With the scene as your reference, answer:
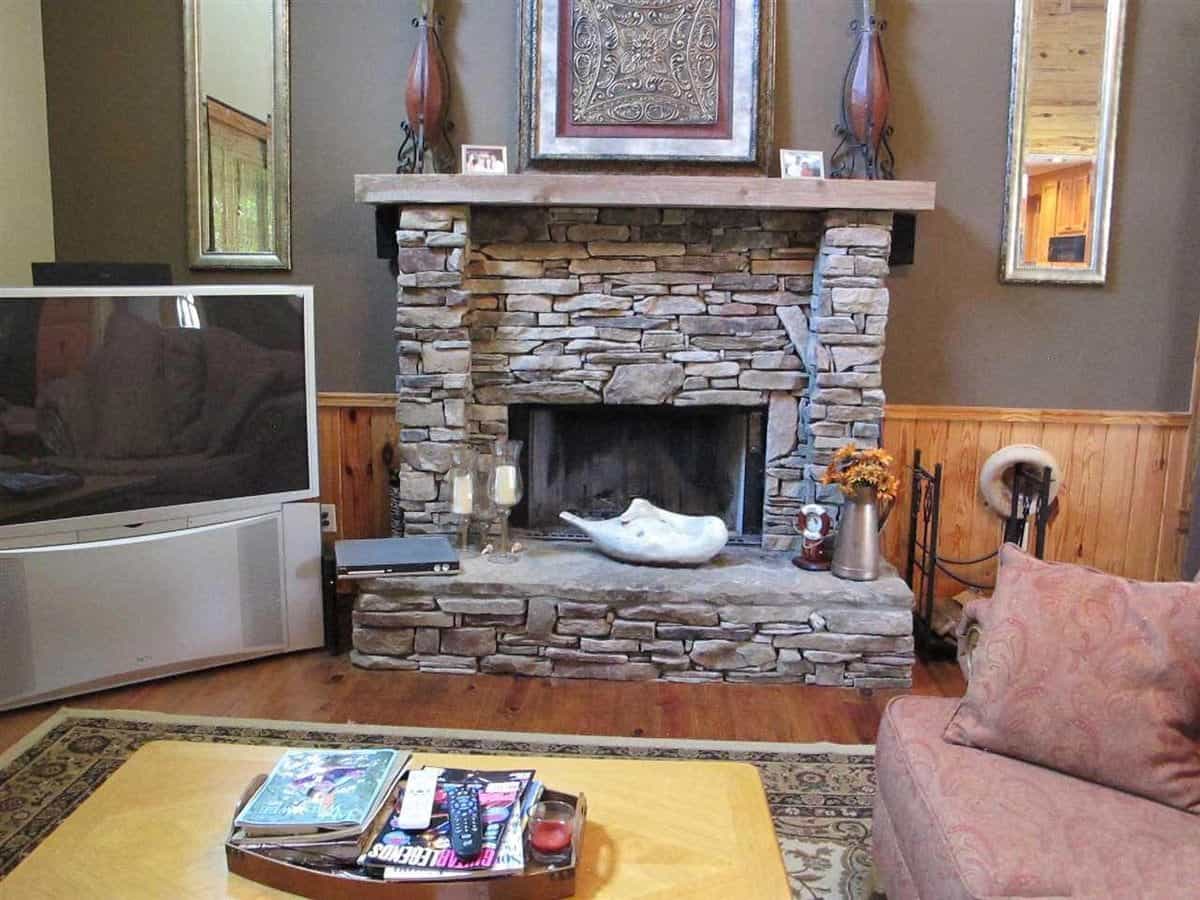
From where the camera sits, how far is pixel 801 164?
3.35 meters

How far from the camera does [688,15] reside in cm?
334

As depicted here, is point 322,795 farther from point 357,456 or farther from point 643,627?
point 357,456

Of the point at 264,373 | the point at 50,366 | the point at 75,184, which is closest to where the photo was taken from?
the point at 50,366

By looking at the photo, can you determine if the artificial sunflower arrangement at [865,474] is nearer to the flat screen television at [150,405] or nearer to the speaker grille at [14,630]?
the flat screen television at [150,405]

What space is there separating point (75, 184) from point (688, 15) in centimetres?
228

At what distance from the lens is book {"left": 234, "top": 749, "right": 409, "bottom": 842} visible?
4.98ft

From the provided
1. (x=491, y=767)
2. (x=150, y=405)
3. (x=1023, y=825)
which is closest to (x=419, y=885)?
(x=491, y=767)

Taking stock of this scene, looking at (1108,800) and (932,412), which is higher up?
(932,412)

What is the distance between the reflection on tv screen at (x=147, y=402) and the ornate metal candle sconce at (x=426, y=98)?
667mm

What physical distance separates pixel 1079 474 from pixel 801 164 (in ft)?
4.95

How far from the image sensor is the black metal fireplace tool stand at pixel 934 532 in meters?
3.37

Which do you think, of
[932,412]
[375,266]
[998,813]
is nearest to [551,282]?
[375,266]

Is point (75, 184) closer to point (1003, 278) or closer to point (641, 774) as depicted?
point (641, 774)

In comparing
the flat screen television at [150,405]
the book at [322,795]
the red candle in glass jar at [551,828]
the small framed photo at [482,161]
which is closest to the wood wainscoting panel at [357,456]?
the flat screen television at [150,405]
